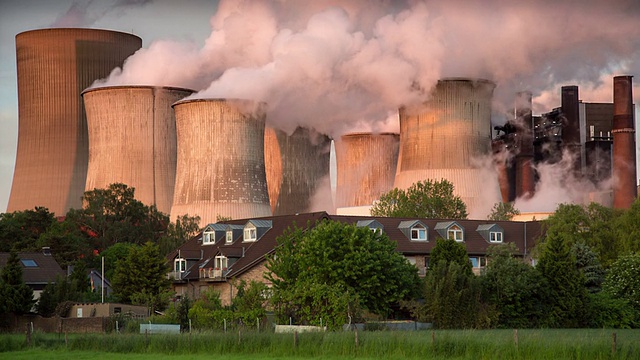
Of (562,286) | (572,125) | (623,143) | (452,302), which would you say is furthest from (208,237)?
(572,125)

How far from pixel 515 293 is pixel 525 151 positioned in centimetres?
3520

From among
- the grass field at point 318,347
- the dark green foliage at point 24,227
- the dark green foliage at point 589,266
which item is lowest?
the grass field at point 318,347

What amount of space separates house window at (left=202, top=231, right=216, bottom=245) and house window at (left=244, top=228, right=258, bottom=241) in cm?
228

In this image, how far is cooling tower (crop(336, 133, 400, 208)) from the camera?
70688mm

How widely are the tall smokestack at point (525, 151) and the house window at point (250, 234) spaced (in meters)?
29.7

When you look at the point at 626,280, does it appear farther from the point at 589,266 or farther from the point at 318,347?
A: the point at 318,347

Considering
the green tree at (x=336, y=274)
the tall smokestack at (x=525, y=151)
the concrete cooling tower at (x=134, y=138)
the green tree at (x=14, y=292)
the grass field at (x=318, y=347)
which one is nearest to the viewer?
the grass field at (x=318, y=347)

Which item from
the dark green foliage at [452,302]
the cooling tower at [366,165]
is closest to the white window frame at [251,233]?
the dark green foliage at [452,302]

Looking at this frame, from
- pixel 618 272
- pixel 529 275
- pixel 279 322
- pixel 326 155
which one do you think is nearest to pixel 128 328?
pixel 279 322

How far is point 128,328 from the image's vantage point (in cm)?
3600

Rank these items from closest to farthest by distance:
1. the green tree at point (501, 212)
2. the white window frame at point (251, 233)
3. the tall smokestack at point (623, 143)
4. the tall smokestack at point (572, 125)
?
1. the white window frame at point (251, 233)
2. the green tree at point (501, 212)
3. the tall smokestack at point (623, 143)
4. the tall smokestack at point (572, 125)

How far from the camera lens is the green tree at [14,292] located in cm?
4003

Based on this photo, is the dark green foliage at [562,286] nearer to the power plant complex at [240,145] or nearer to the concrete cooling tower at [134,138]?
the power plant complex at [240,145]

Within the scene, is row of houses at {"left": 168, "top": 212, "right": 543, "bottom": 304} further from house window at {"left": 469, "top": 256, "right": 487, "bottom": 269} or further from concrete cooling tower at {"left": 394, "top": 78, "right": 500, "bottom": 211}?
concrete cooling tower at {"left": 394, "top": 78, "right": 500, "bottom": 211}
